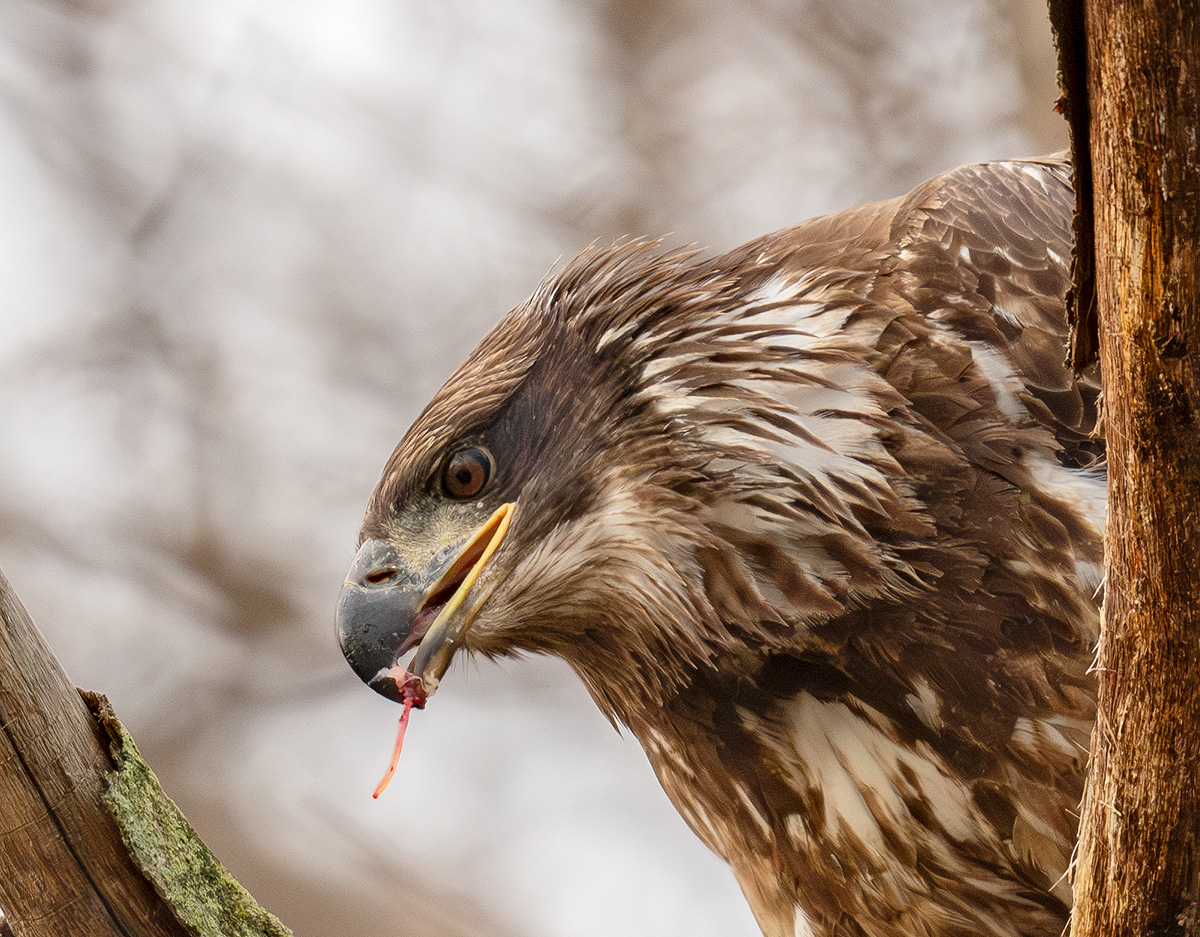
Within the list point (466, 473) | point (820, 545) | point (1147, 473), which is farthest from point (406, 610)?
point (1147, 473)

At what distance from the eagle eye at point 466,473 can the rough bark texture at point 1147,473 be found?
0.98 meters

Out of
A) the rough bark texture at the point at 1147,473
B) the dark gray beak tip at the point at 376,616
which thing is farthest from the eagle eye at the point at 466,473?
the rough bark texture at the point at 1147,473

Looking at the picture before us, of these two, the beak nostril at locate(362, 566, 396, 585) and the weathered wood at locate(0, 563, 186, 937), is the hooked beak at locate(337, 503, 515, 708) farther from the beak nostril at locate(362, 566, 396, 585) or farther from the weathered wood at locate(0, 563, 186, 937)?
the weathered wood at locate(0, 563, 186, 937)

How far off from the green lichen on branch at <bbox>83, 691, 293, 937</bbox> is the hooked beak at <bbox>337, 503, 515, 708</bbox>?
0.32 metres

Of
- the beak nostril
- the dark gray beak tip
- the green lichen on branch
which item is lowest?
A: the green lichen on branch

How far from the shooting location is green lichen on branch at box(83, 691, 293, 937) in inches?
52.6

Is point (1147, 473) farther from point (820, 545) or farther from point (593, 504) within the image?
point (593, 504)

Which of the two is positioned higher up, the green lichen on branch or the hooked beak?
the hooked beak

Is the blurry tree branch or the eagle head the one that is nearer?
the blurry tree branch

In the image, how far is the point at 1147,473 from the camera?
89 cm

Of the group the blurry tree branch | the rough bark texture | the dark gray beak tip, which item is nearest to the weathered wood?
the blurry tree branch

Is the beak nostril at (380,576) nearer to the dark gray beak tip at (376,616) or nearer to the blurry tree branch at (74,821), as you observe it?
the dark gray beak tip at (376,616)

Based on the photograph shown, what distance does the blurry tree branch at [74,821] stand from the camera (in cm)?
128

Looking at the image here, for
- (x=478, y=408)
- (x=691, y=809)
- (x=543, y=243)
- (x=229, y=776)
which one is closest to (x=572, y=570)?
(x=478, y=408)
